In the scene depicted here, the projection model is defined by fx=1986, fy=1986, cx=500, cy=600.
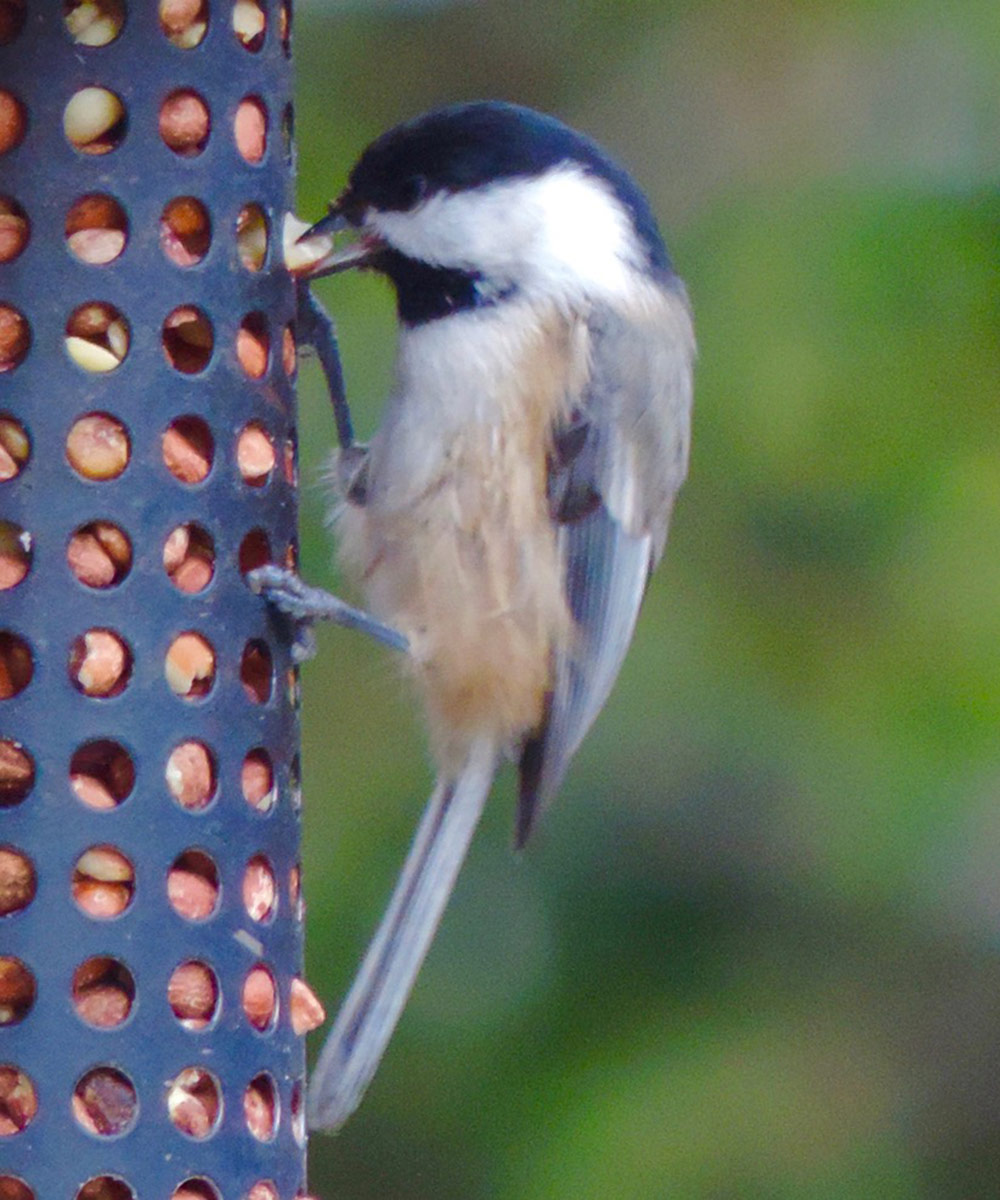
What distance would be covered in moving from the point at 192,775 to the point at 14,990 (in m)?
0.18

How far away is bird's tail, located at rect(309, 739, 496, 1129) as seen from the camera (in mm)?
1568

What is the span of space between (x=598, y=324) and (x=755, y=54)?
116 cm

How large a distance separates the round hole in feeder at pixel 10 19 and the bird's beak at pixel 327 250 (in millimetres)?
248

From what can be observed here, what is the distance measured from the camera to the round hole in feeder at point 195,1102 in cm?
129

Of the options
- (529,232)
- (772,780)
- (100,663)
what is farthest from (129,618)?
(772,780)

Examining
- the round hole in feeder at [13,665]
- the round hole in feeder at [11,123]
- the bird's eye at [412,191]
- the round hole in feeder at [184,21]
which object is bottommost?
the round hole in feeder at [13,665]

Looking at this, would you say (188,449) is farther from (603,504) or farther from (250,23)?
(603,504)

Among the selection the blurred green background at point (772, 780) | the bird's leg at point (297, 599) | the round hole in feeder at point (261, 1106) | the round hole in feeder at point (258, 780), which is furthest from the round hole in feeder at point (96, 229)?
the blurred green background at point (772, 780)

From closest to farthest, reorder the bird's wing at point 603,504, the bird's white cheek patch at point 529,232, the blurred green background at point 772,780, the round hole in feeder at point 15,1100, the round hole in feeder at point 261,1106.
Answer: the round hole in feeder at point 15,1100 < the round hole in feeder at point 261,1106 < the bird's white cheek patch at point 529,232 < the bird's wing at point 603,504 < the blurred green background at point 772,780

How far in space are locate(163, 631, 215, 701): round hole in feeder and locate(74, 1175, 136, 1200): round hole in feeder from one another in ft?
1.01

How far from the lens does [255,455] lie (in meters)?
1.38

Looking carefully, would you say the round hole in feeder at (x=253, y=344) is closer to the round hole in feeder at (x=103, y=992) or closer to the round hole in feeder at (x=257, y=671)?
the round hole in feeder at (x=257, y=671)

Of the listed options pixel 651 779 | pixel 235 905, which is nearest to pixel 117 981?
pixel 235 905

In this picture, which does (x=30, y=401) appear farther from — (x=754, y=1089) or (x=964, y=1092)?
(x=964, y=1092)
